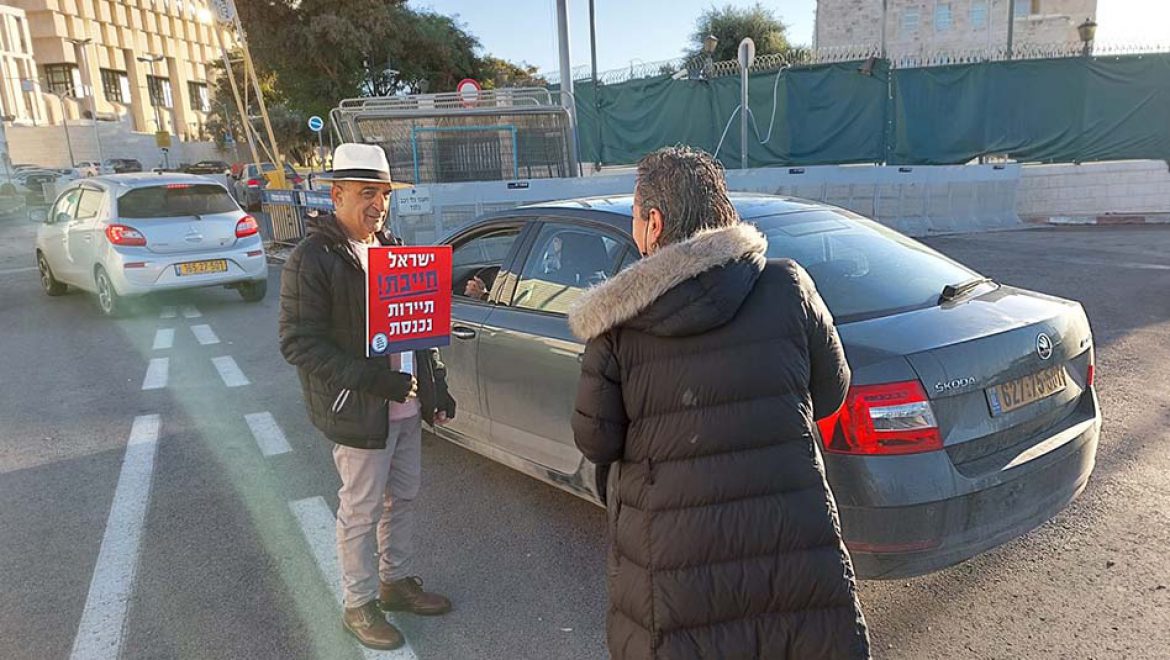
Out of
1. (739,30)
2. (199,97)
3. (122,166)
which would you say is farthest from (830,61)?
(199,97)

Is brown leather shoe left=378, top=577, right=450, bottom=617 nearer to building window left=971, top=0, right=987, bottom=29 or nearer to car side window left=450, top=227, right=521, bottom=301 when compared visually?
car side window left=450, top=227, right=521, bottom=301

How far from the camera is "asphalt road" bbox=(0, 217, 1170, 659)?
9.57 feet

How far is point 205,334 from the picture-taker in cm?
827

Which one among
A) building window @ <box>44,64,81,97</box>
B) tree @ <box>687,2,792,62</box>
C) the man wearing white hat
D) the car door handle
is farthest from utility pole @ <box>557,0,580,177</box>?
building window @ <box>44,64,81,97</box>

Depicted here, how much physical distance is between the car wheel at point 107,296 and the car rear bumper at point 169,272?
0.22 m

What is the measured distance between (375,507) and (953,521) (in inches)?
80.1

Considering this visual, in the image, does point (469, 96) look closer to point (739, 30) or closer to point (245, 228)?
point (245, 228)

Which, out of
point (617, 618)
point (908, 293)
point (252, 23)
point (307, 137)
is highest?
point (252, 23)

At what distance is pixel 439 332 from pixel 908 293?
1913 millimetres

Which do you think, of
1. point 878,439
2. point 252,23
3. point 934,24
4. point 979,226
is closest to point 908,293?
point 878,439

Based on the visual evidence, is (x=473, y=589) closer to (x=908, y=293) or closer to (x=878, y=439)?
(x=878, y=439)

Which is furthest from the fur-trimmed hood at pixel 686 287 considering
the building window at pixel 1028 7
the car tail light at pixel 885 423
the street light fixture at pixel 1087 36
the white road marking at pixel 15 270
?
Result: the building window at pixel 1028 7

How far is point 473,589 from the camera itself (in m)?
3.29

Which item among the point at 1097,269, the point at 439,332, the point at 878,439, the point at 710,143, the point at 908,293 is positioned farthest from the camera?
the point at 710,143
